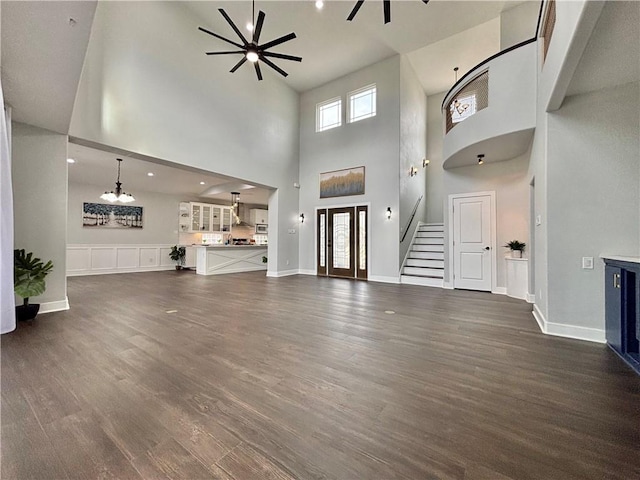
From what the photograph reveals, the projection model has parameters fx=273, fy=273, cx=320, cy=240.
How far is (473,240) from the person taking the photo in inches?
236

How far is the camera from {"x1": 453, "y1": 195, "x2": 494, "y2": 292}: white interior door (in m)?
5.82

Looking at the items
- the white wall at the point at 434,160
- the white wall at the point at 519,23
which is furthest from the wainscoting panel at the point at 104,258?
the white wall at the point at 519,23

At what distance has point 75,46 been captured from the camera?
7.59 feet

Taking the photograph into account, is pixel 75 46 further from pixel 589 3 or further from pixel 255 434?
pixel 589 3

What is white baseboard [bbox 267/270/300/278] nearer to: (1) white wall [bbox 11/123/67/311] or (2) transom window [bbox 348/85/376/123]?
(1) white wall [bbox 11/123/67/311]

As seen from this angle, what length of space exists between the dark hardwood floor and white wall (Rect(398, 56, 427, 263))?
4.63m

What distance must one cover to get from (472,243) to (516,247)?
0.86m

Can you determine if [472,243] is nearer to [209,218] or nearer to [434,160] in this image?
[434,160]

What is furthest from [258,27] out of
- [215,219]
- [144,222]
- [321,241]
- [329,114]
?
[215,219]

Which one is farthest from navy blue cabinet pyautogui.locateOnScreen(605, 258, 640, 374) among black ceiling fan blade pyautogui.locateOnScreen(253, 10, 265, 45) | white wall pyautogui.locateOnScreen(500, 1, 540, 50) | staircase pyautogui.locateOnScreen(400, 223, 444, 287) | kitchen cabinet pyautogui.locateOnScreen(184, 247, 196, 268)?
kitchen cabinet pyautogui.locateOnScreen(184, 247, 196, 268)

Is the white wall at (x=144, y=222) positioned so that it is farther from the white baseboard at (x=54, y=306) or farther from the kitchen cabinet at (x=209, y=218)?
the white baseboard at (x=54, y=306)

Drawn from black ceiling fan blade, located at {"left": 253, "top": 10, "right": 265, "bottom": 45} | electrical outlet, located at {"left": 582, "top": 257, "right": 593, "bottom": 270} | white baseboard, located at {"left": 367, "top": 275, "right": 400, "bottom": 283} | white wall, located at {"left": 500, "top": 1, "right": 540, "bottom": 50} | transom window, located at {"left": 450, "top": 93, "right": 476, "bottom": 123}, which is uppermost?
white wall, located at {"left": 500, "top": 1, "right": 540, "bottom": 50}

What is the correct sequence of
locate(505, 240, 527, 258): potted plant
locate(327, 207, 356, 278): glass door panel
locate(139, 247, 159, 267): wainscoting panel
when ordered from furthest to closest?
locate(139, 247, 159, 267): wainscoting panel, locate(327, 207, 356, 278): glass door panel, locate(505, 240, 527, 258): potted plant

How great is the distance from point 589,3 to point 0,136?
3910 mm
